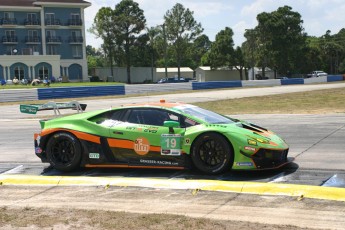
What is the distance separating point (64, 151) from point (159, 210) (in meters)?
3.13

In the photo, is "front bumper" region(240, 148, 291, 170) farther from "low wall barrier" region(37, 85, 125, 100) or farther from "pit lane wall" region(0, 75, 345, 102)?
"low wall barrier" region(37, 85, 125, 100)

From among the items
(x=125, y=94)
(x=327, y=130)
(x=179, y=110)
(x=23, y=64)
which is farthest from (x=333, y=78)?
(x=179, y=110)

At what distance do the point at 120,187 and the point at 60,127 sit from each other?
1929 millimetres

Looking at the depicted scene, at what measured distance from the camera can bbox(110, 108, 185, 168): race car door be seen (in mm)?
7648

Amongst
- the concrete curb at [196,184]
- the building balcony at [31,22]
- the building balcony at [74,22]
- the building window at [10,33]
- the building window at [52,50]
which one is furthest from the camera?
the building balcony at [74,22]

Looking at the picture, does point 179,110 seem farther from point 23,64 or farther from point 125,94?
point 23,64

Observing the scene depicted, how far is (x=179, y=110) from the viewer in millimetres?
7910

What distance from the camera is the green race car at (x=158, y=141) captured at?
290 inches

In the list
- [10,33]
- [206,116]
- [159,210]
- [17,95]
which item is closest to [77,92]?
[17,95]

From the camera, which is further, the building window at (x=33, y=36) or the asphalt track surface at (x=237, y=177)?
the building window at (x=33, y=36)

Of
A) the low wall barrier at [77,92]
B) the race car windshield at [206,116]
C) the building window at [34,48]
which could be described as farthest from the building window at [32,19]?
the race car windshield at [206,116]

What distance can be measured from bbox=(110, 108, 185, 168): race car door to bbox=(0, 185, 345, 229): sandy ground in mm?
946

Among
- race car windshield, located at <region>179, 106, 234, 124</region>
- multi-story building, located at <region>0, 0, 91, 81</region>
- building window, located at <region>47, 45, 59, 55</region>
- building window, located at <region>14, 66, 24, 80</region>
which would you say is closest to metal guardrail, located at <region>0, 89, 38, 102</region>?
race car windshield, located at <region>179, 106, 234, 124</region>

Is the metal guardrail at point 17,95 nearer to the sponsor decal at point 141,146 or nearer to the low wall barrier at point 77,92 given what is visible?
the low wall barrier at point 77,92
